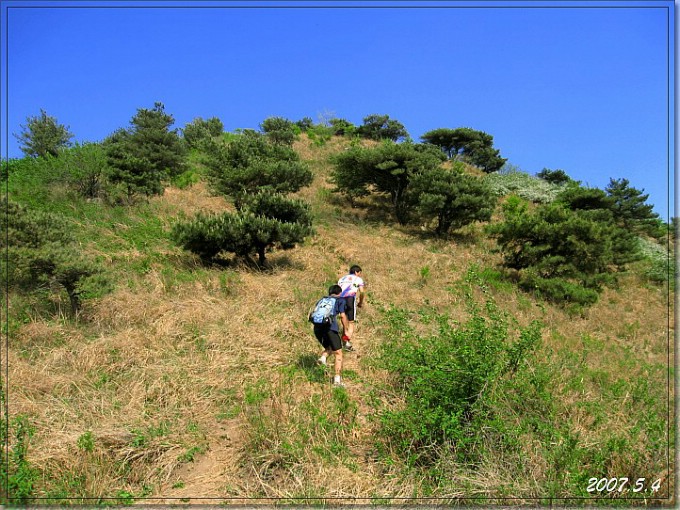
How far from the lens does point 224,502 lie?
3264 mm

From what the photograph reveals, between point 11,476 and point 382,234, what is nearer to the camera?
point 11,476

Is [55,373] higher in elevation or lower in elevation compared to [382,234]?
lower

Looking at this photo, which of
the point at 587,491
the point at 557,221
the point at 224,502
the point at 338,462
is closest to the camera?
the point at 587,491

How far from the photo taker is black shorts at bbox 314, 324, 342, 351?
5234 mm

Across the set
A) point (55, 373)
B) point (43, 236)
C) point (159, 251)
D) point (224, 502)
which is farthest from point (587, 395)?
point (159, 251)

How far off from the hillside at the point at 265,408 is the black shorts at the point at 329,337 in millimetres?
473

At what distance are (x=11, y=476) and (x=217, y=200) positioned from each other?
15126 millimetres

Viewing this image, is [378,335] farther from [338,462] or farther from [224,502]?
[224,502]

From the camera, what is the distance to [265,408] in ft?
14.0

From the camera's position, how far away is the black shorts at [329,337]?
17.2 feet

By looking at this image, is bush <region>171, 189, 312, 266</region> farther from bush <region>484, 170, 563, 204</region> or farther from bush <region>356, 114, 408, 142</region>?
bush <region>356, 114, 408, 142</region>

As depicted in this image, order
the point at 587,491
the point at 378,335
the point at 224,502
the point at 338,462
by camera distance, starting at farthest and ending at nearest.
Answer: the point at 378,335, the point at 338,462, the point at 224,502, the point at 587,491

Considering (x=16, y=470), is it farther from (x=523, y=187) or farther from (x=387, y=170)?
(x=523, y=187)

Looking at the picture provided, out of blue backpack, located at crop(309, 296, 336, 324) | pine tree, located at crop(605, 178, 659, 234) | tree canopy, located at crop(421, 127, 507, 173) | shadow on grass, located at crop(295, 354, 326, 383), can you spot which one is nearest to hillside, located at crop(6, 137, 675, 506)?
shadow on grass, located at crop(295, 354, 326, 383)
